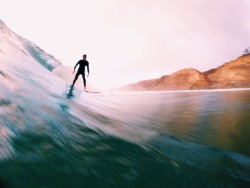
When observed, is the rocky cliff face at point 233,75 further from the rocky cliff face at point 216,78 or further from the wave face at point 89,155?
the wave face at point 89,155

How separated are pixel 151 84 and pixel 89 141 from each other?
120626 mm

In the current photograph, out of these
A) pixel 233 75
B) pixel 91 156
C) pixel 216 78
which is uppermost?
pixel 233 75

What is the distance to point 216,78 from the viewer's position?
8919cm

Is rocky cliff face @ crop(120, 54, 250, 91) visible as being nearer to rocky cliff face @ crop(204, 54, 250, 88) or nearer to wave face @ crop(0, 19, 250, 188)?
rocky cliff face @ crop(204, 54, 250, 88)

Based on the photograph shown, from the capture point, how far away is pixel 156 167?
147 inches

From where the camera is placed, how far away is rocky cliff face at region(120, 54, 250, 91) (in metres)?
83.5

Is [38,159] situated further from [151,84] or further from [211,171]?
[151,84]

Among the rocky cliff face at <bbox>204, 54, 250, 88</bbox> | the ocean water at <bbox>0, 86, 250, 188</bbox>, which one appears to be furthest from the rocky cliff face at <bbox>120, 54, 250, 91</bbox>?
the ocean water at <bbox>0, 86, 250, 188</bbox>

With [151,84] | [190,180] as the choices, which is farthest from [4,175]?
[151,84]

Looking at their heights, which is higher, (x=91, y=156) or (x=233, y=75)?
(x=233, y=75)

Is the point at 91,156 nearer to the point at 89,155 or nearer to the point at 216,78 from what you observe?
the point at 89,155

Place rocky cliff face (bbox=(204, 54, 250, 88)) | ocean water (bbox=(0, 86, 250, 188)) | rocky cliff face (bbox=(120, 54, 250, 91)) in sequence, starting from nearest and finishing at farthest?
ocean water (bbox=(0, 86, 250, 188)) < rocky cliff face (bbox=(204, 54, 250, 88)) < rocky cliff face (bbox=(120, 54, 250, 91))

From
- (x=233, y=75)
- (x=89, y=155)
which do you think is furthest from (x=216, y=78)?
(x=89, y=155)

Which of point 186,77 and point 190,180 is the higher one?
point 186,77
